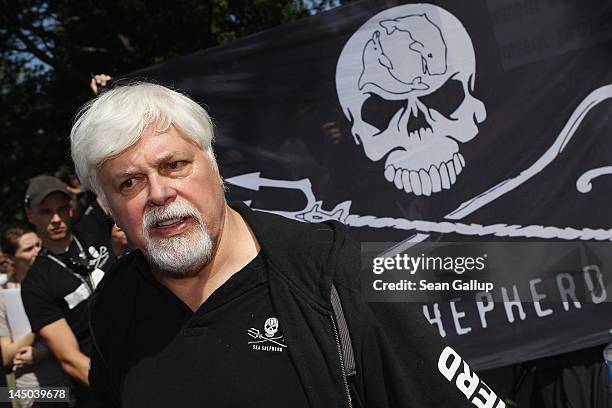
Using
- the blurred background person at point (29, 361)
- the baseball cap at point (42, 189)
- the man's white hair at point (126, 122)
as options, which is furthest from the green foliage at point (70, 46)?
the man's white hair at point (126, 122)

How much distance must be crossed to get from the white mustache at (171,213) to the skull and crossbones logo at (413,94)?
71.0 inches

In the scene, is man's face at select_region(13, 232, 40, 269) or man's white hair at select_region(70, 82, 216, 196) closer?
man's white hair at select_region(70, 82, 216, 196)

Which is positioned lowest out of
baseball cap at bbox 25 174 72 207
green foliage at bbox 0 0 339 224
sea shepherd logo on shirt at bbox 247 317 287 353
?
sea shepherd logo on shirt at bbox 247 317 287 353

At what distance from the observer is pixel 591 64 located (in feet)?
10.6

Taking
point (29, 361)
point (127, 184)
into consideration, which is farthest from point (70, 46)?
point (127, 184)

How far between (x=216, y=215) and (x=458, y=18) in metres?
2.03

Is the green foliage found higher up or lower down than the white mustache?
higher up

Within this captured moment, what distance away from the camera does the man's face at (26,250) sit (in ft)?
15.9

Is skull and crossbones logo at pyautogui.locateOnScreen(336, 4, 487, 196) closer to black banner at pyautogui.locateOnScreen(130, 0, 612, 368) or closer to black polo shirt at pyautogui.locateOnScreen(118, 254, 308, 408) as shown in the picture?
black banner at pyautogui.locateOnScreen(130, 0, 612, 368)

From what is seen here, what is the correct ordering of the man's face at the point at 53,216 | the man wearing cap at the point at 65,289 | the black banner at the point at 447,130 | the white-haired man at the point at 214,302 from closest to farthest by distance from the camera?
the white-haired man at the point at 214,302
the black banner at the point at 447,130
the man wearing cap at the point at 65,289
the man's face at the point at 53,216

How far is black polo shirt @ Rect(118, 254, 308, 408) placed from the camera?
69.2 inches

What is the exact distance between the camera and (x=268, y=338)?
178 centimetres

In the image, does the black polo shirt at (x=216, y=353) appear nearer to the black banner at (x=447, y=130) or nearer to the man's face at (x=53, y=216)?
the black banner at (x=447, y=130)

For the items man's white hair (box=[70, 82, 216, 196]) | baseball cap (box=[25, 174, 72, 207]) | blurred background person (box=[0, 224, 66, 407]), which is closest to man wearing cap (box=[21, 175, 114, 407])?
baseball cap (box=[25, 174, 72, 207])
